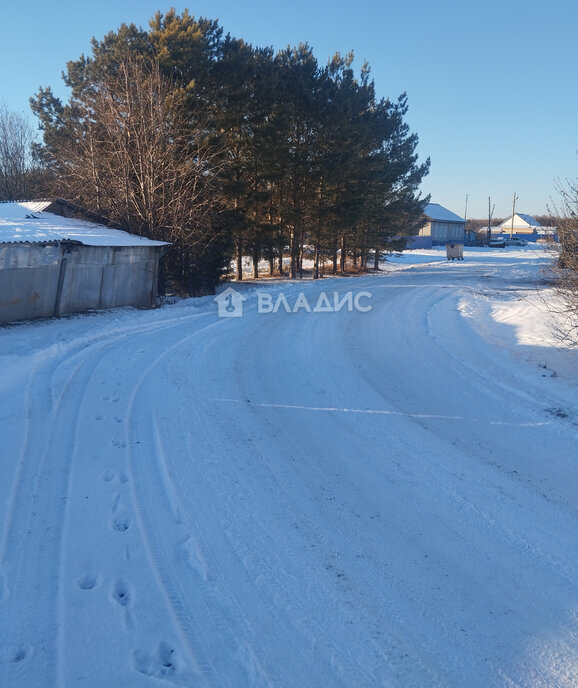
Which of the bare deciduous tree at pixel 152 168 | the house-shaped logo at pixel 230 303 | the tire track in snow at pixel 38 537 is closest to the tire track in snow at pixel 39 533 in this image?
the tire track in snow at pixel 38 537

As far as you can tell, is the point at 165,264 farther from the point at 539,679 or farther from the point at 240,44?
the point at 539,679

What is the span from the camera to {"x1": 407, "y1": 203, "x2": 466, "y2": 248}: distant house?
79.9m

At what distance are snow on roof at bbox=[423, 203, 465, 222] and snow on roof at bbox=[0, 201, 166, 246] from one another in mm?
67362

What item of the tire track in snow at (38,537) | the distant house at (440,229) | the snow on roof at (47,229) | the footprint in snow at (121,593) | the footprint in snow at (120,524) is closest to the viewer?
the tire track in snow at (38,537)

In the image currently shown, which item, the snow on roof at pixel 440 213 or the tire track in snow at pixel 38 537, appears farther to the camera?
the snow on roof at pixel 440 213

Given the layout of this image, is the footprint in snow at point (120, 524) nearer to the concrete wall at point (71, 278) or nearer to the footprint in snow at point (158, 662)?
the footprint in snow at point (158, 662)

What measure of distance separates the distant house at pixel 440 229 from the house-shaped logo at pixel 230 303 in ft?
193

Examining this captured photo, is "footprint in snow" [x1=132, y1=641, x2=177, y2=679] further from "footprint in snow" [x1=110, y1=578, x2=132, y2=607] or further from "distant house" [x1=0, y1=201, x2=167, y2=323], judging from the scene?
"distant house" [x1=0, y1=201, x2=167, y2=323]

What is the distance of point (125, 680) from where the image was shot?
118 inches

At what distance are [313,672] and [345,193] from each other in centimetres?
3088

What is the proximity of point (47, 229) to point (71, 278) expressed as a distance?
178 centimetres

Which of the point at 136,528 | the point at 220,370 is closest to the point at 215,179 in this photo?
the point at 220,370

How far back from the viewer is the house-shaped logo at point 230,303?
680 inches

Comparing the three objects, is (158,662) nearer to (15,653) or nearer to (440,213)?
(15,653)
